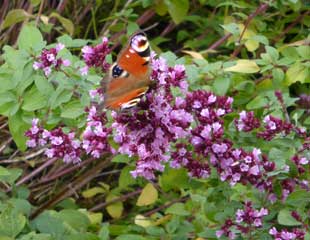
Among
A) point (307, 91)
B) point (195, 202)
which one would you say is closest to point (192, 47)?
point (307, 91)

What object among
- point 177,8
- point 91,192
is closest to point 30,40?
point 177,8

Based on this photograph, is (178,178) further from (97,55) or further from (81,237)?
(97,55)

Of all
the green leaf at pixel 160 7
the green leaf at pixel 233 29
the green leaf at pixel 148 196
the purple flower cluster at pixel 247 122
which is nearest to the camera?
the purple flower cluster at pixel 247 122

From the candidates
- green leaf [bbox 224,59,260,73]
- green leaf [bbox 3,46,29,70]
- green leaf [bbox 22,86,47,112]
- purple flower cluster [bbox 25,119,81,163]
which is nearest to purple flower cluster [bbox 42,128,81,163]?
purple flower cluster [bbox 25,119,81,163]

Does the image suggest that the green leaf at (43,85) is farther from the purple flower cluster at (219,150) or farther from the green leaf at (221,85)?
the green leaf at (221,85)

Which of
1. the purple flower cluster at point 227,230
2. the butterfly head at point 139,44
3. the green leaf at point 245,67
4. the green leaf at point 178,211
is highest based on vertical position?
the butterfly head at point 139,44

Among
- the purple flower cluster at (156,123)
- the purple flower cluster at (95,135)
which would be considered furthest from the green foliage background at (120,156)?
the purple flower cluster at (156,123)
